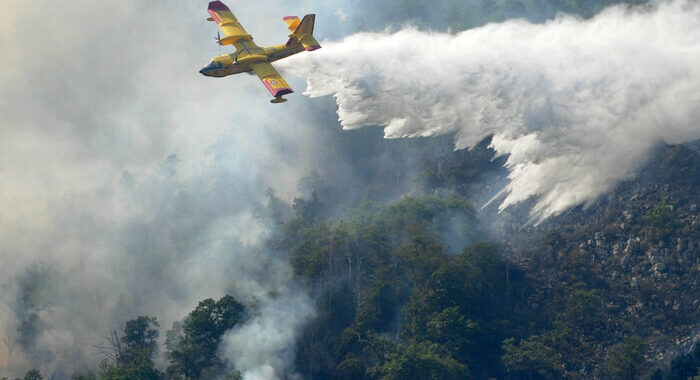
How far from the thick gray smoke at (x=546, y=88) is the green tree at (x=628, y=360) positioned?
13.8 meters

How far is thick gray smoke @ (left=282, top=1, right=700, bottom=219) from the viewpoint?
7856 centimetres

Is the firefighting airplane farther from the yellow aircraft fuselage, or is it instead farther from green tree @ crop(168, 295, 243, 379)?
green tree @ crop(168, 295, 243, 379)

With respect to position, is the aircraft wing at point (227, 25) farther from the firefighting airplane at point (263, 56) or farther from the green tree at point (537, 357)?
the green tree at point (537, 357)

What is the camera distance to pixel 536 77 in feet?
262

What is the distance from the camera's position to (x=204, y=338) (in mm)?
79312

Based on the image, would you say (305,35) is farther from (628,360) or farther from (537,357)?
(628,360)

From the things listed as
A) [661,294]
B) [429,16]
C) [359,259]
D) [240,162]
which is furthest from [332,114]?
[661,294]

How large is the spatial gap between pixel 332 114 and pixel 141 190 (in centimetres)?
2190

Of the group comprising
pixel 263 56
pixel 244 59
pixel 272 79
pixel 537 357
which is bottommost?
pixel 537 357

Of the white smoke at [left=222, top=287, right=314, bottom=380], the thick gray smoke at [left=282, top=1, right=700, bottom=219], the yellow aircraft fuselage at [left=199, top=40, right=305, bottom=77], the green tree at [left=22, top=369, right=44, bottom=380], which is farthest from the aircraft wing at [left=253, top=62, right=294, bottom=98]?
the green tree at [left=22, top=369, right=44, bottom=380]

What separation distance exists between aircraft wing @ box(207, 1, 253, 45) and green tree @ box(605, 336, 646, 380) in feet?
111

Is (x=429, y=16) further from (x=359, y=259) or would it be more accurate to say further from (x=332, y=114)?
(x=359, y=259)

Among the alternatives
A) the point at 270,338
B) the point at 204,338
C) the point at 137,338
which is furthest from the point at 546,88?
the point at 137,338

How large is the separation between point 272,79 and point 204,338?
766 inches
